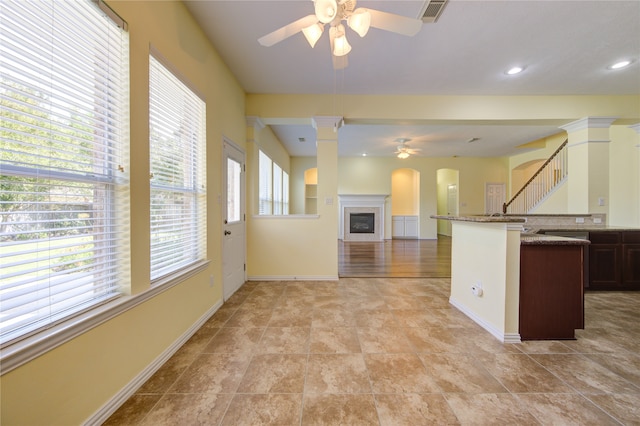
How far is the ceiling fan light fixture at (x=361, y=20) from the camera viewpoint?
4.95 feet

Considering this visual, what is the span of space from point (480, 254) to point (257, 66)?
132 inches

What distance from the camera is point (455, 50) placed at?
263cm

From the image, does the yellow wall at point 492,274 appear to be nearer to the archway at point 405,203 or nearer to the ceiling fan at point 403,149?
the ceiling fan at point 403,149

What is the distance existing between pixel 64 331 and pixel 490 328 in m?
3.08

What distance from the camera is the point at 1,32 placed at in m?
0.93

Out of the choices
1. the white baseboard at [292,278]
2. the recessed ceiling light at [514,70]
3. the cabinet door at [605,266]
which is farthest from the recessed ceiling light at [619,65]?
the white baseboard at [292,278]

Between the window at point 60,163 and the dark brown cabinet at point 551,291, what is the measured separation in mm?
3134

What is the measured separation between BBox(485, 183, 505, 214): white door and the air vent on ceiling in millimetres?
7765

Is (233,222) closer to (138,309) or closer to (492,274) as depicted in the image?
(138,309)

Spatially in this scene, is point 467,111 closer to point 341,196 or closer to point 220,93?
point 220,93

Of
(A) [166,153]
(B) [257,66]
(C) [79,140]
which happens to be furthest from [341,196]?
(C) [79,140]

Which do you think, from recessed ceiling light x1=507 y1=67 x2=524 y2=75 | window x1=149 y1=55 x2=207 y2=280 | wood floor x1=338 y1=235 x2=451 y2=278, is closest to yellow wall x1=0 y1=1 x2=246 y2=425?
window x1=149 y1=55 x2=207 y2=280

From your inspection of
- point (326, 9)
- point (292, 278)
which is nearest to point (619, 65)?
point (326, 9)

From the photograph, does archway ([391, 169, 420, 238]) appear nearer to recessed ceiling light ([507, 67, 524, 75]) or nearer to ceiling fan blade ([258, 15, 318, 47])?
recessed ceiling light ([507, 67, 524, 75])
